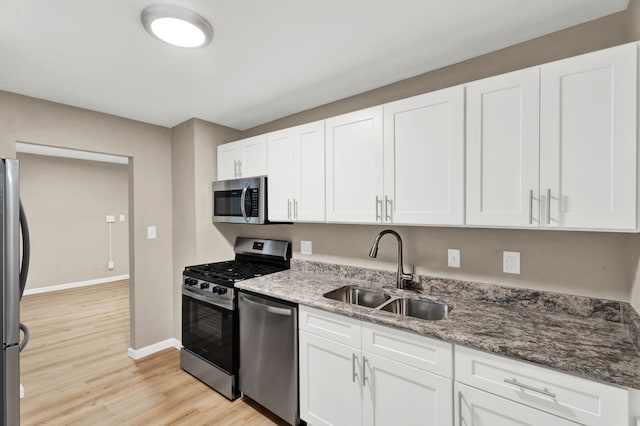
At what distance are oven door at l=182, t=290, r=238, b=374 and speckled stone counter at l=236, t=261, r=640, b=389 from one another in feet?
1.25

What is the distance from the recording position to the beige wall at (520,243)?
1.48 meters

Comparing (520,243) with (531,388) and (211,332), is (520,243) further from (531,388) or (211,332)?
(211,332)

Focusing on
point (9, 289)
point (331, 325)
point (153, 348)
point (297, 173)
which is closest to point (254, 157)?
point (297, 173)

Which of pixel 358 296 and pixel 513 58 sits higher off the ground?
pixel 513 58

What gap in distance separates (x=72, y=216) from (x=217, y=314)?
4.81m

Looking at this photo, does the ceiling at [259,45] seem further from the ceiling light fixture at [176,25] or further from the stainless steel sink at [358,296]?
the stainless steel sink at [358,296]

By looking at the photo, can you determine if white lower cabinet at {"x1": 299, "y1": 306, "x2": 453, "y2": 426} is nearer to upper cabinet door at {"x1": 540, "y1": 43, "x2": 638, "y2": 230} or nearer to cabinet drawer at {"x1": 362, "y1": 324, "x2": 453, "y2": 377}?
cabinet drawer at {"x1": 362, "y1": 324, "x2": 453, "y2": 377}

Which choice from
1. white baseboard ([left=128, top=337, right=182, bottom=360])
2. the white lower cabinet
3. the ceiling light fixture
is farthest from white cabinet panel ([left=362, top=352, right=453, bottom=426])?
white baseboard ([left=128, top=337, right=182, bottom=360])

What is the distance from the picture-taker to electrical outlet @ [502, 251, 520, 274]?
5.66ft

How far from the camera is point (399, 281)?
81.0 inches

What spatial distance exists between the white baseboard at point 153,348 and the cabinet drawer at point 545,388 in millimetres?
2932

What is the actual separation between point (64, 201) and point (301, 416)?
5.82 m

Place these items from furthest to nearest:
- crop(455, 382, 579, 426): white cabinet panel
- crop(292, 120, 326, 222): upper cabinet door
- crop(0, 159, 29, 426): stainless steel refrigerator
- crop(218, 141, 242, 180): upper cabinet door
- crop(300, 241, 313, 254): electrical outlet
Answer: crop(218, 141, 242, 180): upper cabinet door
crop(300, 241, 313, 254): electrical outlet
crop(292, 120, 326, 222): upper cabinet door
crop(0, 159, 29, 426): stainless steel refrigerator
crop(455, 382, 579, 426): white cabinet panel

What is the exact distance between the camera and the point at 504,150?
1.48m
